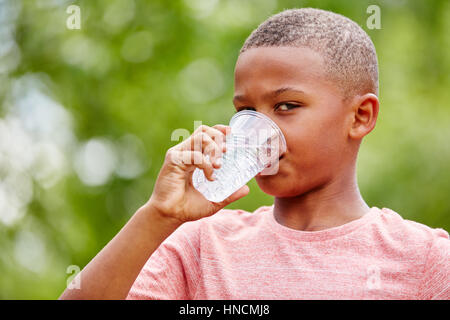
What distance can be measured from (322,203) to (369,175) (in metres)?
2.61

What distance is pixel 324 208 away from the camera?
1441 millimetres

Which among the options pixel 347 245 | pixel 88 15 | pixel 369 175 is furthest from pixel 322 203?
pixel 88 15

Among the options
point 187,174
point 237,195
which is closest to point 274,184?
point 237,195

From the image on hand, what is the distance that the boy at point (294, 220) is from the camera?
126cm

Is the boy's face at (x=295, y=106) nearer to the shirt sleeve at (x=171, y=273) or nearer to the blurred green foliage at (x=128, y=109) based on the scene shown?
the shirt sleeve at (x=171, y=273)

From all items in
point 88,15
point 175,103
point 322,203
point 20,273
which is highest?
point 88,15

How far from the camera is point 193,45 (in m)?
4.44

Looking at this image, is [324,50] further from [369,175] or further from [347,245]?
[369,175]

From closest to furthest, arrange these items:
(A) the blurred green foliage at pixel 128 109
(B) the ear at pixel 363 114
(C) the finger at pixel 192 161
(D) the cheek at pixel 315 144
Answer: (C) the finger at pixel 192 161
(D) the cheek at pixel 315 144
(B) the ear at pixel 363 114
(A) the blurred green foliage at pixel 128 109

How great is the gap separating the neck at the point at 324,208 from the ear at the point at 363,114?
0.12m

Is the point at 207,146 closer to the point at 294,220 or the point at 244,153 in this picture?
the point at 244,153

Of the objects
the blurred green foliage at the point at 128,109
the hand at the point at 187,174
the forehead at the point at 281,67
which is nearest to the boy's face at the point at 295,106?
the forehead at the point at 281,67
